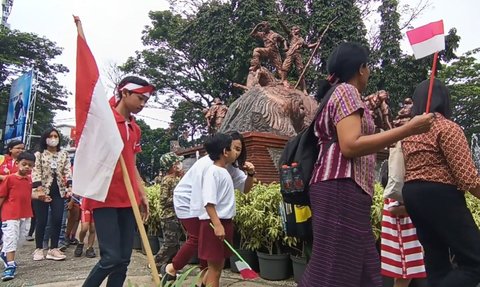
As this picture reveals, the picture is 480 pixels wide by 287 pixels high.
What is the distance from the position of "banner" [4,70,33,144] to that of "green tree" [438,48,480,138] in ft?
66.9

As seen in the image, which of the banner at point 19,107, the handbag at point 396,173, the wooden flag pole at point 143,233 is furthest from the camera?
the banner at point 19,107

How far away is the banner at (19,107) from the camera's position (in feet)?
52.4

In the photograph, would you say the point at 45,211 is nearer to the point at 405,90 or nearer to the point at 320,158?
the point at 320,158

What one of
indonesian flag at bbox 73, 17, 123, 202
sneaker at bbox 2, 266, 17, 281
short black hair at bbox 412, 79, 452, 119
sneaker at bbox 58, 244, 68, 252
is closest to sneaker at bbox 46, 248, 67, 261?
sneaker at bbox 58, 244, 68, 252

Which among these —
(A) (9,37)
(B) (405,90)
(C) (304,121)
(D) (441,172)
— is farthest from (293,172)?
(A) (9,37)

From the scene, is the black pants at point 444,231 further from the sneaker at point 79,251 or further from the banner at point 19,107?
the banner at point 19,107

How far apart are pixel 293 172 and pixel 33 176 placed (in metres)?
4.25

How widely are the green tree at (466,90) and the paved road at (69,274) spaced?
2245 centimetres

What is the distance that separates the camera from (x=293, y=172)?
6.84 feet

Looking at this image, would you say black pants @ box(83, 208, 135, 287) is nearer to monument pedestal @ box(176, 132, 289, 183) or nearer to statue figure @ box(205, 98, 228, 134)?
monument pedestal @ box(176, 132, 289, 183)

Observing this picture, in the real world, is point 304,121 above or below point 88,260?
above

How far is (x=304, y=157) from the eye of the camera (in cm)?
207

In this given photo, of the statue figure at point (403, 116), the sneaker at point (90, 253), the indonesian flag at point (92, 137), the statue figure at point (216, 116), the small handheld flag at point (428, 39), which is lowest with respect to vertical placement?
the sneaker at point (90, 253)

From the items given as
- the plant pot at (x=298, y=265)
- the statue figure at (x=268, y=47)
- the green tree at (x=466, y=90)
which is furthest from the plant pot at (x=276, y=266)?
the green tree at (x=466, y=90)
